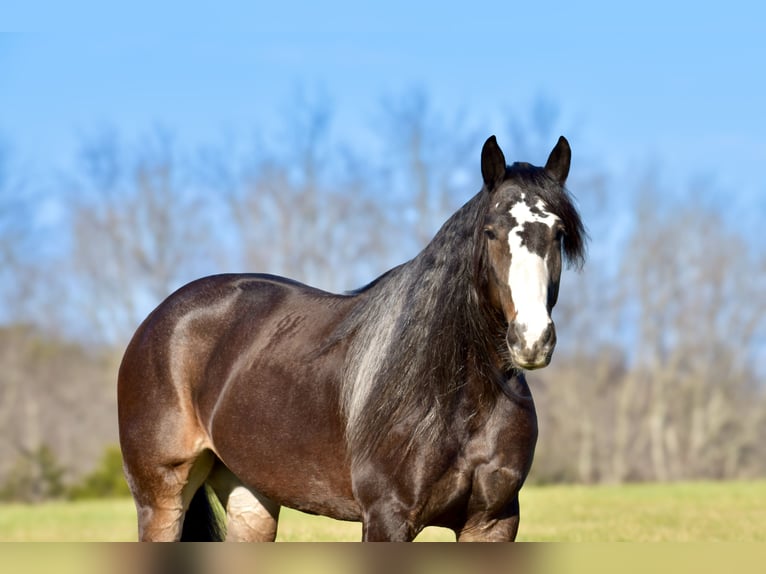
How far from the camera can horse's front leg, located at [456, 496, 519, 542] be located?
15.0 feet

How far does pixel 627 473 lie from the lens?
1385 inches

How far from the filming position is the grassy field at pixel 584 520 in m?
8.77

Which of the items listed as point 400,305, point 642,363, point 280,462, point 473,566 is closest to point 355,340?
point 400,305

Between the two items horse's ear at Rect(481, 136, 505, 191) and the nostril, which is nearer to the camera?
the nostril

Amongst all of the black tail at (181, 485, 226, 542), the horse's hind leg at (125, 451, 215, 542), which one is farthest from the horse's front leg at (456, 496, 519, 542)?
the black tail at (181, 485, 226, 542)

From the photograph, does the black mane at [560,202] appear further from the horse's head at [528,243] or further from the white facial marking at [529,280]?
the white facial marking at [529,280]

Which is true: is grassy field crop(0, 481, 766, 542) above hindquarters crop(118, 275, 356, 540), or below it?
below

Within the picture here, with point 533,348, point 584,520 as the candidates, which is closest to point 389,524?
point 533,348

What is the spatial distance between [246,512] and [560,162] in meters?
3.11

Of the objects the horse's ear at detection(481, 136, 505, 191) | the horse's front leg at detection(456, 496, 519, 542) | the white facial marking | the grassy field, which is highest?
the horse's ear at detection(481, 136, 505, 191)

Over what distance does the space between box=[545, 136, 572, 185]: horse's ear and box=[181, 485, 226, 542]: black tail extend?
321cm

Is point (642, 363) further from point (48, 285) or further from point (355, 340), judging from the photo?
point (355, 340)

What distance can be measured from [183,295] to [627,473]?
31493 mm

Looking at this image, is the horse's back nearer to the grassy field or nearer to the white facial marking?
the white facial marking
